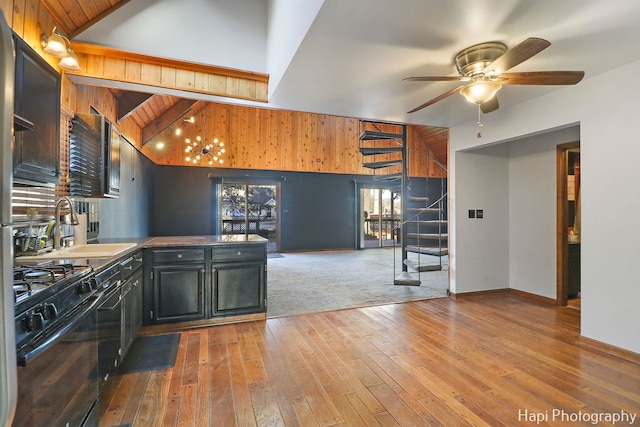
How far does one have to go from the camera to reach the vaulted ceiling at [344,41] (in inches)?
71.5

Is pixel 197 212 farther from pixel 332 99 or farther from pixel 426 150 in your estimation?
pixel 426 150

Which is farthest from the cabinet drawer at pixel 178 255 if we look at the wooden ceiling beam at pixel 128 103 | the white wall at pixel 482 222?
the white wall at pixel 482 222

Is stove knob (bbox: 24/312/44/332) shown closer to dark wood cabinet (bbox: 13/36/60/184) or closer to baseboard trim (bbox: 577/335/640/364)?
dark wood cabinet (bbox: 13/36/60/184)

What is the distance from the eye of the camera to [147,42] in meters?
2.76

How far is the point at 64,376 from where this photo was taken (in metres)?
1.21

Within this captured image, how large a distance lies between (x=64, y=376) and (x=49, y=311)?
32 centimetres

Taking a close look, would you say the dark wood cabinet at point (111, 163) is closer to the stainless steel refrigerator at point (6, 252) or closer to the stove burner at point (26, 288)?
the stove burner at point (26, 288)

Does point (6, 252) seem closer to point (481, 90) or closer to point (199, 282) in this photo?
point (199, 282)

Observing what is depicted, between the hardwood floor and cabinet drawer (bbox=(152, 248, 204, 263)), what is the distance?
743mm

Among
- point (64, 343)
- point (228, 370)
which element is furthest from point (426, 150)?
point (64, 343)

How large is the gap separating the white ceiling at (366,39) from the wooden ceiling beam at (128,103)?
1.37 metres

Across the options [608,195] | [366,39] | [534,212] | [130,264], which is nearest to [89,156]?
[130,264]

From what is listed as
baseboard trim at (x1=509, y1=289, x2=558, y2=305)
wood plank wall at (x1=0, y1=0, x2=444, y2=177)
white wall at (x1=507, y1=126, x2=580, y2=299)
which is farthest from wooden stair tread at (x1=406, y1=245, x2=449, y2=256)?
wood plank wall at (x1=0, y1=0, x2=444, y2=177)

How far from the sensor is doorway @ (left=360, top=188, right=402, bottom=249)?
962 cm
